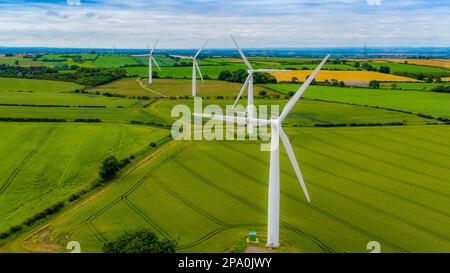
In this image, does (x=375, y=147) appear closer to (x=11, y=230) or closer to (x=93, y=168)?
(x=93, y=168)

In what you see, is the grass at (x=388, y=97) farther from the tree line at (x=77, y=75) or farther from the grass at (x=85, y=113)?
the tree line at (x=77, y=75)

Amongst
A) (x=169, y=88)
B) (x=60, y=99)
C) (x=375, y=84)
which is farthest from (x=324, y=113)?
(x=60, y=99)

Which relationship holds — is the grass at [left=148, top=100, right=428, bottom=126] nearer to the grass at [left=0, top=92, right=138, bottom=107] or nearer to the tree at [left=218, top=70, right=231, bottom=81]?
the grass at [left=0, top=92, right=138, bottom=107]

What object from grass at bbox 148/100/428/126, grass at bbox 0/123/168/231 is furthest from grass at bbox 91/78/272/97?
grass at bbox 0/123/168/231

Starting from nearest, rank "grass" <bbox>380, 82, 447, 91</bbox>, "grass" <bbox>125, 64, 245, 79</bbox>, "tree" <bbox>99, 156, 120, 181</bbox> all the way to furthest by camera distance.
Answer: "tree" <bbox>99, 156, 120, 181</bbox> < "grass" <bbox>380, 82, 447, 91</bbox> < "grass" <bbox>125, 64, 245, 79</bbox>

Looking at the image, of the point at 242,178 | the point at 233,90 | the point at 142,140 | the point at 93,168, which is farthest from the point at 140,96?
the point at 242,178

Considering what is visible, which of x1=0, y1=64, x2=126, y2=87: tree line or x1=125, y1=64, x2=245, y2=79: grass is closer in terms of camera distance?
x1=0, y1=64, x2=126, y2=87: tree line

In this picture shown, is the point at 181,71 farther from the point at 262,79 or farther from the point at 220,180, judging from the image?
the point at 220,180
